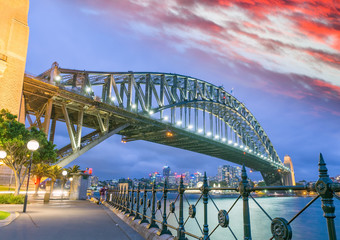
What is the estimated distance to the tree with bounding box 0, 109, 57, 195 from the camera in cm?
1734

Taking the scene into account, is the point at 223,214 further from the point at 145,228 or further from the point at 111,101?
the point at 111,101

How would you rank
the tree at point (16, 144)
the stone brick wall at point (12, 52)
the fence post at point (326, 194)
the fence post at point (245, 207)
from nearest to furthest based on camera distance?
the fence post at point (326, 194), the fence post at point (245, 207), the tree at point (16, 144), the stone brick wall at point (12, 52)

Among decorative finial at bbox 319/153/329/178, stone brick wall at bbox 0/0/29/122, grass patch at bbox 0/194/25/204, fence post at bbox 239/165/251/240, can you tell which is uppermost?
stone brick wall at bbox 0/0/29/122

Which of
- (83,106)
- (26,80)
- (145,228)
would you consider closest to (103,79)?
(83,106)

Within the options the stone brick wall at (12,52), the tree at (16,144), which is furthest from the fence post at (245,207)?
the stone brick wall at (12,52)

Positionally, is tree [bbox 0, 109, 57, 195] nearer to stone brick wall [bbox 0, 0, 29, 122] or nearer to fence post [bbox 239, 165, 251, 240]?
stone brick wall [bbox 0, 0, 29, 122]

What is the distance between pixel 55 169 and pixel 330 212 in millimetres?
30587

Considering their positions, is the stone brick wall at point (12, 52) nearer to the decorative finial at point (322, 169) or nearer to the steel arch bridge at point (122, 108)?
the steel arch bridge at point (122, 108)

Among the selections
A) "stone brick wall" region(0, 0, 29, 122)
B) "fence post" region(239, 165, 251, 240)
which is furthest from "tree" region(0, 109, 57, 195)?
"fence post" region(239, 165, 251, 240)

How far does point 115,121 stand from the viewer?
40.8m

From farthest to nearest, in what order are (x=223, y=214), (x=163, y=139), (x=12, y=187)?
(x=163, y=139)
(x=12, y=187)
(x=223, y=214)

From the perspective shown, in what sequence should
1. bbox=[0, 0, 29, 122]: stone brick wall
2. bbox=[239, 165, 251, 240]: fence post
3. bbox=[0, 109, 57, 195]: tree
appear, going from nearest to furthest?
bbox=[239, 165, 251, 240]: fence post < bbox=[0, 109, 57, 195]: tree < bbox=[0, 0, 29, 122]: stone brick wall

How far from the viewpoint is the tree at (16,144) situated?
17344 mm

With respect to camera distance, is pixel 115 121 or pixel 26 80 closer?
pixel 26 80
